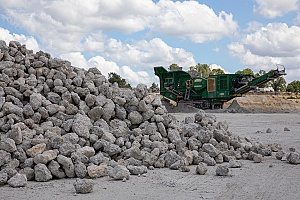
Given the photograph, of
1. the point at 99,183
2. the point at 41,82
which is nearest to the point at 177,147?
the point at 99,183

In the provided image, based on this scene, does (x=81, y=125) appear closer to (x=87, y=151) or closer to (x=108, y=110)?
(x=87, y=151)

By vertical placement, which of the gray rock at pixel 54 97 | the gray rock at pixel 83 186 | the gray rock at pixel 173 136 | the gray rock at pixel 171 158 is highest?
the gray rock at pixel 54 97

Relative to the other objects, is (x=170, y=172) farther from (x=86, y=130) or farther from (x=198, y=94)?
(x=198, y=94)

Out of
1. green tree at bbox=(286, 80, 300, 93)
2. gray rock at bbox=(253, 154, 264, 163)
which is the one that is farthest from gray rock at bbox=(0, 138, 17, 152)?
green tree at bbox=(286, 80, 300, 93)

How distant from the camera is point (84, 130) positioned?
7059mm

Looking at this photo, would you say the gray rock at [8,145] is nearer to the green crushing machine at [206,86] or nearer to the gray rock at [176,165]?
the gray rock at [176,165]

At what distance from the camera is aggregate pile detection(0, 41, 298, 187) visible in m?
6.31

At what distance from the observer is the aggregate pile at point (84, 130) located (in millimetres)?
6309

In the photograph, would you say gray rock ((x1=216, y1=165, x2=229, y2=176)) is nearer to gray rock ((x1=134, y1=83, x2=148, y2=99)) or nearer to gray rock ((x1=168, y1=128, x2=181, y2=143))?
gray rock ((x1=168, y1=128, x2=181, y2=143))

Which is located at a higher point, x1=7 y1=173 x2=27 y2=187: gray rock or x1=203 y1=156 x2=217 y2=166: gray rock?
x1=203 y1=156 x2=217 y2=166: gray rock

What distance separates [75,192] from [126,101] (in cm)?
316

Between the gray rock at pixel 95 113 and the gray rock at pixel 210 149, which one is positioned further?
the gray rock at pixel 210 149

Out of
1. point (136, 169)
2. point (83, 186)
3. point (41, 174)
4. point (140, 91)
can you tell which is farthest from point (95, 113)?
point (83, 186)

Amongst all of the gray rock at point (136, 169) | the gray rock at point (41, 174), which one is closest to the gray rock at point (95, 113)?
the gray rock at point (136, 169)
